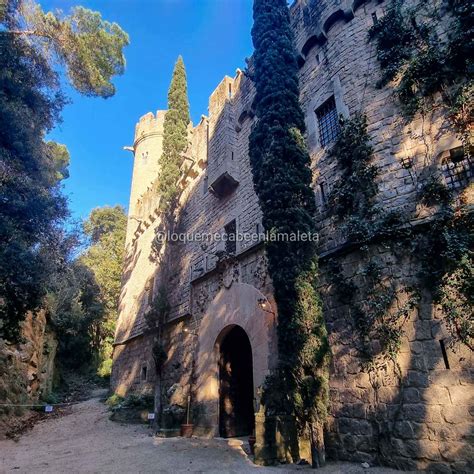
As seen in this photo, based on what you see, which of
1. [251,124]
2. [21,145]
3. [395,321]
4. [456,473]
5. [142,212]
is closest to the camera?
[456,473]

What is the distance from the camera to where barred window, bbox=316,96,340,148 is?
7223 mm

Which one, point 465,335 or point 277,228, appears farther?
point 277,228

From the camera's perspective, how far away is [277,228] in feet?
20.0

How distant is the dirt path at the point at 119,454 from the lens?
495 centimetres

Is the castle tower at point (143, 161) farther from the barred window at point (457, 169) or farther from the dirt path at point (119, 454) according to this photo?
the barred window at point (457, 169)

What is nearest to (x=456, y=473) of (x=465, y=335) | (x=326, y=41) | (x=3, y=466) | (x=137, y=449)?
(x=465, y=335)

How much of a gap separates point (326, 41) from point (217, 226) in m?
5.62

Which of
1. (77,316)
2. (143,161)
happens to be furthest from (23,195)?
(77,316)

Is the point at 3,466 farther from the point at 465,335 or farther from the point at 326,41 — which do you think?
the point at 326,41

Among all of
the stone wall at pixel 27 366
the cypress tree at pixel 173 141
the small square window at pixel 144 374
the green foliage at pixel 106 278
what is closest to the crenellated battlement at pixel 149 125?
the cypress tree at pixel 173 141

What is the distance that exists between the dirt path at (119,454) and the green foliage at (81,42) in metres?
9.75

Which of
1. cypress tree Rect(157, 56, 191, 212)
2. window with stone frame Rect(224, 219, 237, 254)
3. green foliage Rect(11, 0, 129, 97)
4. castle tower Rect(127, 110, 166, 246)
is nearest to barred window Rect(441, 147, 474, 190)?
window with stone frame Rect(224, 219, 237, 254)

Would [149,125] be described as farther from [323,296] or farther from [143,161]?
[323,296]

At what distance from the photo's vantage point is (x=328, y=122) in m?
7.47
